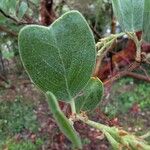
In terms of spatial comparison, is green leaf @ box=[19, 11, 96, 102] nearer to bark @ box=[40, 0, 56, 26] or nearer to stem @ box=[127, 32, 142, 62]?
stem @ box=[127, 32, 142, 62]

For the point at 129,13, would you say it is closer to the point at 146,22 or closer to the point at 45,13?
the point at 146,22

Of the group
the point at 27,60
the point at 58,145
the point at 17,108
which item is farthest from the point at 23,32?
the point at 17,108

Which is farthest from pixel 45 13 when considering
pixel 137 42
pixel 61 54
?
pixel 61 54

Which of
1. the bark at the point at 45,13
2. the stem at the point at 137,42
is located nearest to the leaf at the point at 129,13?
the stem at the point at 137,42

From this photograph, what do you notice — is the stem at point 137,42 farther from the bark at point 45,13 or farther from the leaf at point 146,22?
the bark at point 45,13

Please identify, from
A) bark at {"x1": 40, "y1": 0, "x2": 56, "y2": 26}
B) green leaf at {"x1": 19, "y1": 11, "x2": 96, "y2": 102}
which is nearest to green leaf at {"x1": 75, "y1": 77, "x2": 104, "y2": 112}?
green leaf at {"x1": 19, "y1": 11, "x2": 96, "y2": 102}

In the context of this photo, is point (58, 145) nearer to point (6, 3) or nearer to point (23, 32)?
point (6, 3)
